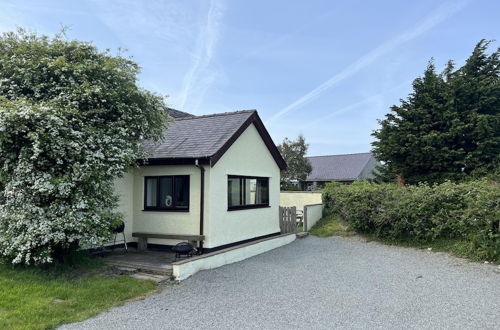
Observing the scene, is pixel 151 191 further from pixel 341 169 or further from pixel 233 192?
pixel 341 169

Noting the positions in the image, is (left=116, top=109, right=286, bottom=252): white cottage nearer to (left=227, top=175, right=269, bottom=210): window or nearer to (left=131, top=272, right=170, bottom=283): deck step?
(left=227, top=175, right=269, bottom=210): window

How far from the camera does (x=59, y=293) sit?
5.86 m

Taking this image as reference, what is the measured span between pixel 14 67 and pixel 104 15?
447 centimetres

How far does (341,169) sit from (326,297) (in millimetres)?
37237

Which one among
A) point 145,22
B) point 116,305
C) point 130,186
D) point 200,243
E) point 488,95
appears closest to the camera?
point 116,305

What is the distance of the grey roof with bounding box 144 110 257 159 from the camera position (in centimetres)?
979

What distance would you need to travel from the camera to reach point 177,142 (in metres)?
10.8

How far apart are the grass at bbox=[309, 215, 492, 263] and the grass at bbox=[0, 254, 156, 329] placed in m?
8.69

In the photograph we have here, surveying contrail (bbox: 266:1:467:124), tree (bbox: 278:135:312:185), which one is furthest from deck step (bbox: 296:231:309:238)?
tree (bbox: 278:135:312:185)

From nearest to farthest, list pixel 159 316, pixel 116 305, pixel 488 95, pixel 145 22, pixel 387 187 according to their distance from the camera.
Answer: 1. pixel 159 316
2. pixel 116 305
3. pixel 145 22
4. pixel 387 187
5. pixel 488 95

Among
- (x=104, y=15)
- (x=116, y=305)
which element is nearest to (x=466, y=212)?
(x=116, y=305)

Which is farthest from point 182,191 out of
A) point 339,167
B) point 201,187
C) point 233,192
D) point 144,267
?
point 339,167

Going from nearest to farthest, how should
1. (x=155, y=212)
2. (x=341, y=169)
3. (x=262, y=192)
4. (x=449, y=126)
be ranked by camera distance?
(x=155, y=212), (x=262, y=192), (x=449, y=126), (x=341, y=169)

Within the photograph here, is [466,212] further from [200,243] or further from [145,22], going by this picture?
[145,22]
